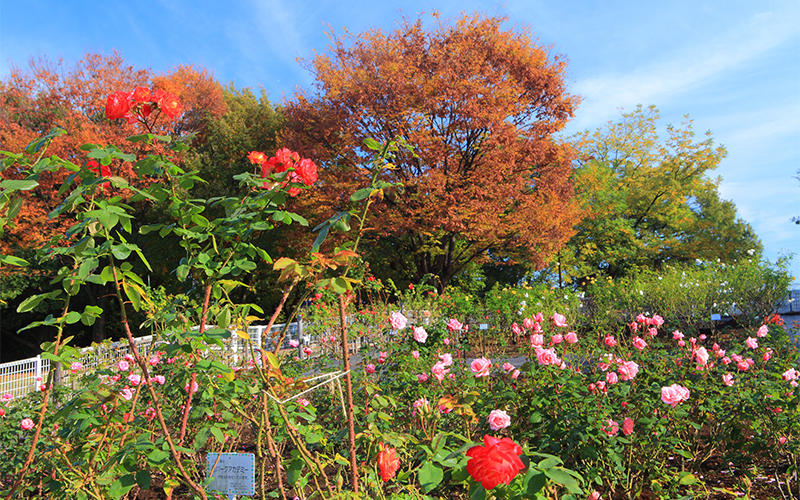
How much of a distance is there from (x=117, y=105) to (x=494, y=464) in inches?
61.4

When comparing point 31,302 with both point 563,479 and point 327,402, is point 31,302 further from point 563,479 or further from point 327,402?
point 327,402

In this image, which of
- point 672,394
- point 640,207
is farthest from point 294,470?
point 640,207

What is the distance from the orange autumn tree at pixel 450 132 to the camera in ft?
42.5

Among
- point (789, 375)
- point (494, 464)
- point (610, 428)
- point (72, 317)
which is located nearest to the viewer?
Result: point (494, 464)

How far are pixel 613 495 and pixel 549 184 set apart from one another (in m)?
13.1

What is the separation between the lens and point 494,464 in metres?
0.99

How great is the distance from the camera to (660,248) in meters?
23.0

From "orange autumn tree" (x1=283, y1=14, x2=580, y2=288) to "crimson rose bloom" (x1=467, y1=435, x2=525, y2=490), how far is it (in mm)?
11500

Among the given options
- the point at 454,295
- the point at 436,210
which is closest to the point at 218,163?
the point at 436,210

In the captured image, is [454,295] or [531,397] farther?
[454,295]

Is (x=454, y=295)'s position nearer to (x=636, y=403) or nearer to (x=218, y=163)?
(x=218, y=163)

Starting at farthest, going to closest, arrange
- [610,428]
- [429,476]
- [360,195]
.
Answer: [610,428]
[360,195]
[429,476]

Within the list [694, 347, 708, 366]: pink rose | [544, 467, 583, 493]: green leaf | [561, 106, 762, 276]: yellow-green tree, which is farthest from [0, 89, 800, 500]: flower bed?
[561, 106, 762, 276]: yellow-green tree

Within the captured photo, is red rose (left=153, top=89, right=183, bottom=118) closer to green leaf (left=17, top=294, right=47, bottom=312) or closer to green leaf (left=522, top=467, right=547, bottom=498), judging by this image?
green leaf (left=17, top=294, right=47, bottom=312)
